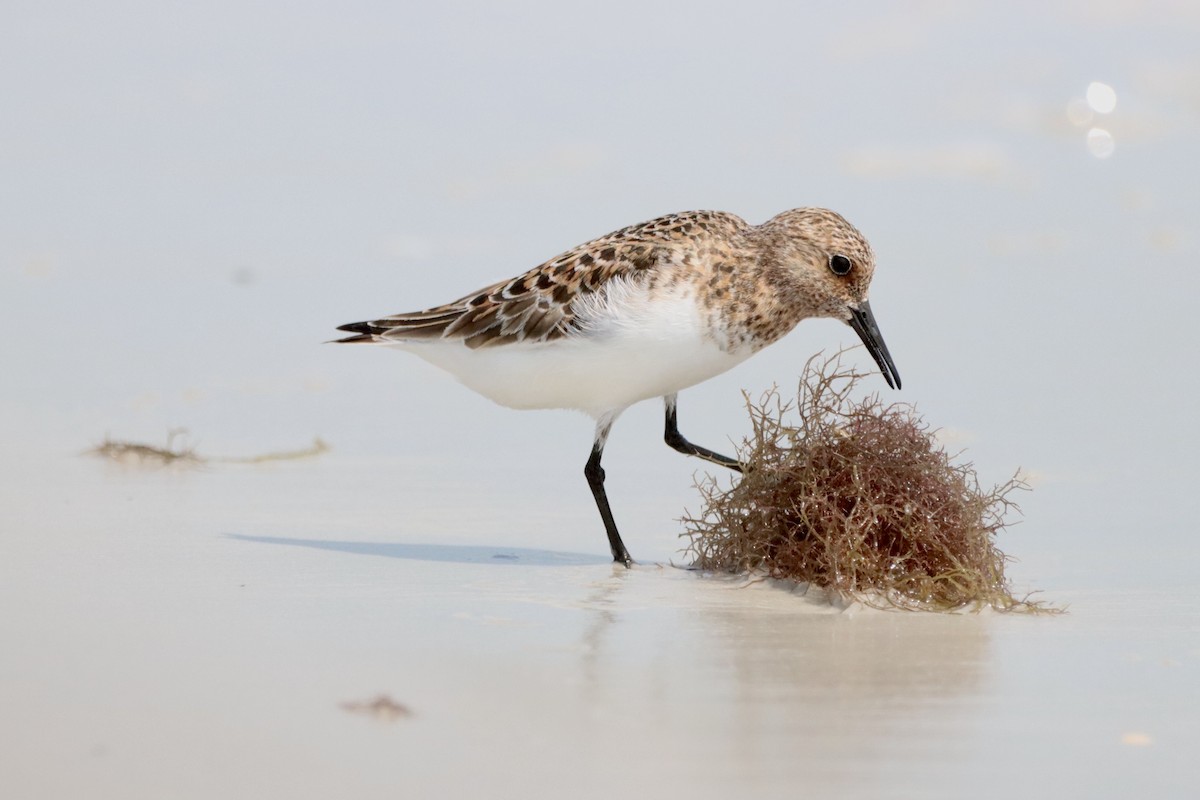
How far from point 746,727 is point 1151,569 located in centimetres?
292

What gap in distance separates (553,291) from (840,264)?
1.17m

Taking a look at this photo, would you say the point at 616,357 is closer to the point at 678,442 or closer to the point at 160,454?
the point at 678,442

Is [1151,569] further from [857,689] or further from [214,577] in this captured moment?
[214,577]

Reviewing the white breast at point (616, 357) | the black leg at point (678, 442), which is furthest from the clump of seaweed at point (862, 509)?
the black leg at point (678, 442)

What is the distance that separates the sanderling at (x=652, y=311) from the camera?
252 inches

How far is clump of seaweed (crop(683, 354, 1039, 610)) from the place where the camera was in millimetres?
5652

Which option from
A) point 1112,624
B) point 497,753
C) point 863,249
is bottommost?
point 497,753

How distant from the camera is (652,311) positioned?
6.36 meters

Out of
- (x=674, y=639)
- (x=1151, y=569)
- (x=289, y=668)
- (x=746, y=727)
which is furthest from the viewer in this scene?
(x=1151, y=569)

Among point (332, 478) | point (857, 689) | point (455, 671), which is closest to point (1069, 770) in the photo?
point (857, 689)

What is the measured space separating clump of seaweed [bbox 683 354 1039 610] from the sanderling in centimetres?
50

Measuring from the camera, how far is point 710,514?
20.4ft

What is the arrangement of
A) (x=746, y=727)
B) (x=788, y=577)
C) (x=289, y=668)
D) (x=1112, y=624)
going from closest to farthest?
(x=746, y=727), (x=289, y=668), (x=1112, y=624), (x=788, y=577)

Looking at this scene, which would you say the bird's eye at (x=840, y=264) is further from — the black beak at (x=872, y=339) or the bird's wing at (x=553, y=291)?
the bird's wing at (x=553, y=291)
